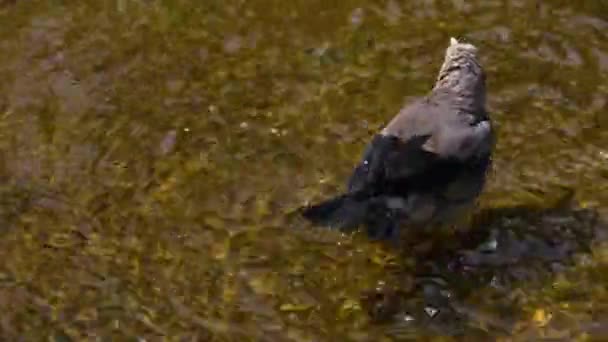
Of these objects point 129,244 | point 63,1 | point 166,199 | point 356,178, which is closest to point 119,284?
point 129,244

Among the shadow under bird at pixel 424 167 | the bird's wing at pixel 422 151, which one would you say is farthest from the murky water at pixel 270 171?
the bird's wing at pixel 422 151

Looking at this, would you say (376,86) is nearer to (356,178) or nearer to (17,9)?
(356,178)

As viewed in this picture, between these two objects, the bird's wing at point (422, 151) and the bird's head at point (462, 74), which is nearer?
the bird's wing at point (422, 151)

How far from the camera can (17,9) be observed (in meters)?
9.02

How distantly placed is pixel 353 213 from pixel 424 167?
1.62 feet

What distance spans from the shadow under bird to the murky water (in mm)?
457

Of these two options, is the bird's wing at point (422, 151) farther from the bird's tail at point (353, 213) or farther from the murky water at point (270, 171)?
the murky water at point (270, 171)

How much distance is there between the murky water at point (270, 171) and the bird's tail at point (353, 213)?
0.52 metres

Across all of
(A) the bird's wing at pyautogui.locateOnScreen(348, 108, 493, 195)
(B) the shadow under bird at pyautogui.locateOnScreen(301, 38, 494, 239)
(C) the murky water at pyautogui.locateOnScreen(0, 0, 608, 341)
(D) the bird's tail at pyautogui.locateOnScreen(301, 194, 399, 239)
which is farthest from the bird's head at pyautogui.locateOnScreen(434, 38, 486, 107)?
(D) the bird's tail at pyautogui.locateOnScreen(301, 194, 399, 239)

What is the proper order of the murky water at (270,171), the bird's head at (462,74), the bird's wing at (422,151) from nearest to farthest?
the bird's wing at (422,151), the murky water at (270,171), the bird's head at (462,74)

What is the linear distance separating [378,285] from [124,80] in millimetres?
2848

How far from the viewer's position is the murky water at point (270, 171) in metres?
6.23

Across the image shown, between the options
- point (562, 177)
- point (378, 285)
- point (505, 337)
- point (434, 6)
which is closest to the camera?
point (505, 337)

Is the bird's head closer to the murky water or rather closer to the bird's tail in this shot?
the murky water
